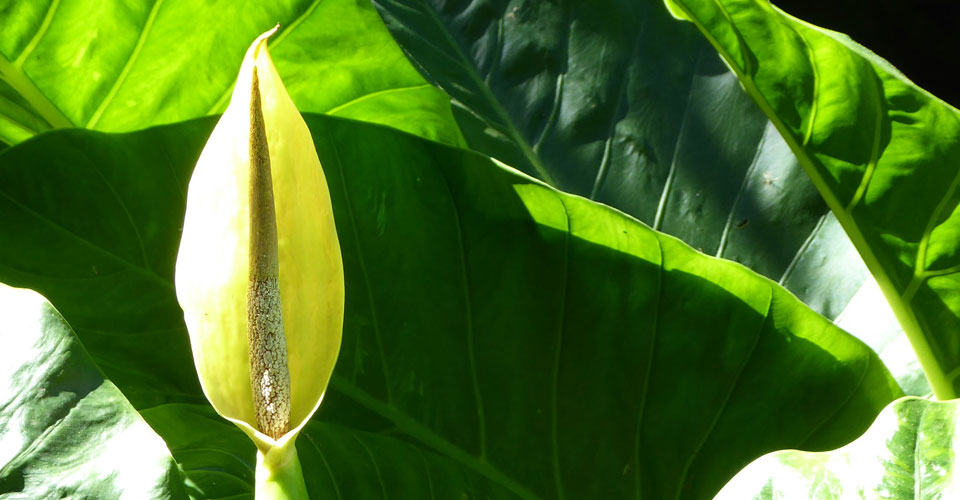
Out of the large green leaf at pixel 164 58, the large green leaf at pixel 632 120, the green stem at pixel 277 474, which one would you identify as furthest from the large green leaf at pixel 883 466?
the large green leaf at pixel 632 120

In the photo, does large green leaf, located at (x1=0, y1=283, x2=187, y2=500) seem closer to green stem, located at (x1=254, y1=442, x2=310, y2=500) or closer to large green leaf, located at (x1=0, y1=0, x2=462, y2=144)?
green stem, located at (x1=254, y1=442, x2=310, y2=500)

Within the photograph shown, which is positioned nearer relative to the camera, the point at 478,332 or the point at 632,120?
the point at 478,332

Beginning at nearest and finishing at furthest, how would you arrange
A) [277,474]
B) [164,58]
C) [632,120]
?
[277,474] < [164,58] < [632,120]

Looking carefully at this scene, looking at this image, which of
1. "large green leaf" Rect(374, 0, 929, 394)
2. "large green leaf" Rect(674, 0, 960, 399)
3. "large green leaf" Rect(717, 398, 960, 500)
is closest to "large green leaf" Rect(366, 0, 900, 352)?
"large green leaf" Rect(374, 0, 929, 394)

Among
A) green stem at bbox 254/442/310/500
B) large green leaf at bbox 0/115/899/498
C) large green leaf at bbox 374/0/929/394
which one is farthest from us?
large green leaf at bbox 374/0/929/394

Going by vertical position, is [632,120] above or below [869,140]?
below

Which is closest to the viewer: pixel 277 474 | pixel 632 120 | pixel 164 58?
pixel 277 474

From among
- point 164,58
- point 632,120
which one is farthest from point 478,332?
point 632,120

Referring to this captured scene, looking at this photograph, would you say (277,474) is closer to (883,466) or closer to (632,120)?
(883,466)
